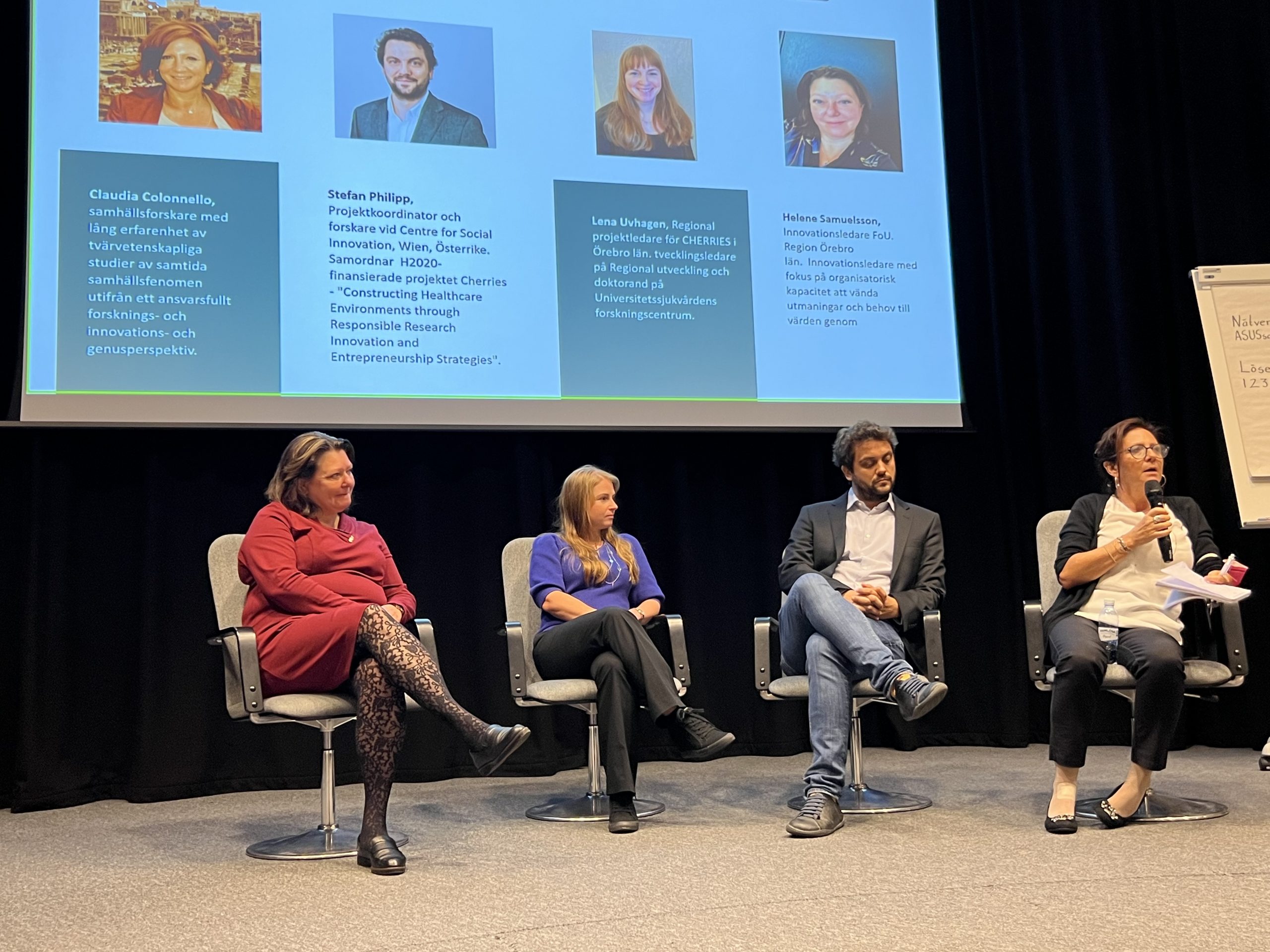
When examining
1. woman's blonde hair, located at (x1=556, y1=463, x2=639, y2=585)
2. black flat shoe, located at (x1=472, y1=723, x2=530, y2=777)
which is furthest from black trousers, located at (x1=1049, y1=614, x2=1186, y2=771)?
black flat shoe, located at (x1=472, y1=723, x2=530, y2=777)

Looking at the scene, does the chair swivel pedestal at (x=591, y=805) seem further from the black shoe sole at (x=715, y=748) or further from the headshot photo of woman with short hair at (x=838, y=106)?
the headshot photo of woman with short hair at (x=838, y=106)

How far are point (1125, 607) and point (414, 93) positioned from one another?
274cm

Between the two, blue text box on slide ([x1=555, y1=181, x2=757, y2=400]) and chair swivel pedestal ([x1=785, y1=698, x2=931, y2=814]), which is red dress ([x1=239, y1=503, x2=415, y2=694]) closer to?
blue text box on slide ([x1=555, y1=181, x2=757, y2=400])

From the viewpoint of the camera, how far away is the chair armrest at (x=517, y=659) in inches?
133

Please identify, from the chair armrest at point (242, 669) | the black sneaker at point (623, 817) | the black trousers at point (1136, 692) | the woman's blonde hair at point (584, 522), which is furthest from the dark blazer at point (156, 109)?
the black trousers at point (1136, 692)

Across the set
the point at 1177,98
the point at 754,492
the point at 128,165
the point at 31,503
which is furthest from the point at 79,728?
the point at 1177,98

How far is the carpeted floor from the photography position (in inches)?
86.4

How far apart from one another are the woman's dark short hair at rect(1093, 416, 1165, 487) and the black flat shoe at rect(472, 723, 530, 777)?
1.78m

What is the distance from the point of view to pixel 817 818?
10.2ft

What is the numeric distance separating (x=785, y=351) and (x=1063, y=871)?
7.43 feet

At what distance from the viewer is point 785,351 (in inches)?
175

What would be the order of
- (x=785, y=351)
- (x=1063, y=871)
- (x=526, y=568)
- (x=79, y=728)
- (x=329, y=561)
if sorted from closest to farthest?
(x=1063, y=871)
(x=329, y=561)
(x=526, y=568)
(x=79, y=728)
(x=785, y=351)

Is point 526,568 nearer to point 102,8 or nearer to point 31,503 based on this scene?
point 31,503

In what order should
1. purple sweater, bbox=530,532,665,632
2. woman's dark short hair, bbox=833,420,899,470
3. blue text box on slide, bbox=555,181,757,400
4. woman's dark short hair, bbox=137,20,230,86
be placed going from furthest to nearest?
blue text box on slide, bbox=555,181,757,400, woman's dark short hair, bbox=137,20,230,86, woman's dark short hair, bbox=833,420,899,470, purple sweater, bbox=530,532,665,632
